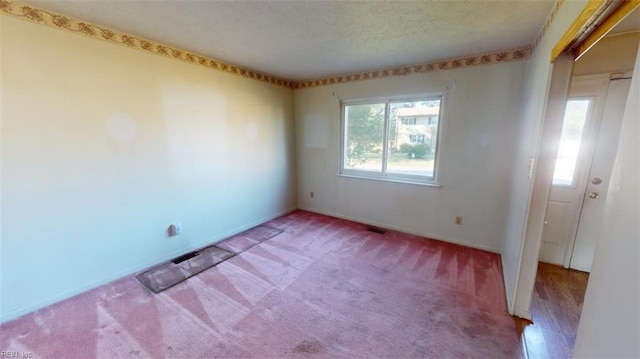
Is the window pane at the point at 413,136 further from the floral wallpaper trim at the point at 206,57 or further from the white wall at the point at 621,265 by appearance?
the white wall at the point at 621,265

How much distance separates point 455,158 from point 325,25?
220cm

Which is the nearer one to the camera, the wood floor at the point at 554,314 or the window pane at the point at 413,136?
the wood floor at the point at 554,314

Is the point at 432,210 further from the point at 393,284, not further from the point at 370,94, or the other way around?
the point at 370,94

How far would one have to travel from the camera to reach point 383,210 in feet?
12.1

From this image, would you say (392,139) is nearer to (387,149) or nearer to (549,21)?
(387,149)

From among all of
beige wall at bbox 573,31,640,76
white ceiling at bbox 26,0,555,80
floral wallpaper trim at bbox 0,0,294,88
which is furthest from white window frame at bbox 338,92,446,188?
floral wallpaper trim at bbox 0,0,294,88

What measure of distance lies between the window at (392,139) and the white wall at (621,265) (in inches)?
99.8

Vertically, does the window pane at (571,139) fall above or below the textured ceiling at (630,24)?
below

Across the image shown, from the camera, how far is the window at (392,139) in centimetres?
324

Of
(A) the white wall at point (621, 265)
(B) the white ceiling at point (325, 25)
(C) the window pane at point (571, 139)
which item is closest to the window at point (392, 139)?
(B) the white ceiling at point (325, 25)

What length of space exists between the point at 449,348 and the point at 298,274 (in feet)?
4.56

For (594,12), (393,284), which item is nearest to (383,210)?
(393,284)

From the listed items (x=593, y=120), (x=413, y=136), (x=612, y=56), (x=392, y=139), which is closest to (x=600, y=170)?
(x=593, y=120)

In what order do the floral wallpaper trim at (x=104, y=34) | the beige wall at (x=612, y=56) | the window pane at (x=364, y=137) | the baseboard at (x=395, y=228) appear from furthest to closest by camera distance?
the window pane at (x=364, y=137), the baseboard at (x=395, y=228), the beige wall at (x=612, y=56), the floral wallpaper trim at (x=104, y=34)
